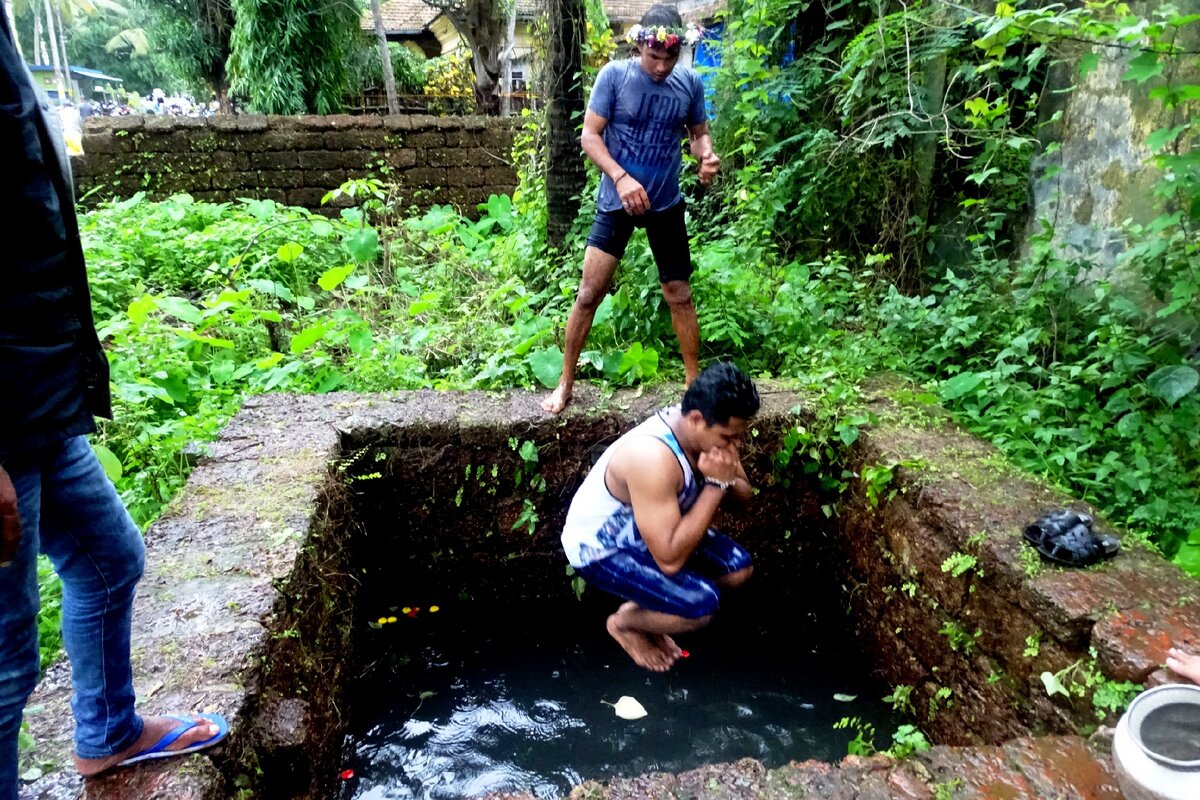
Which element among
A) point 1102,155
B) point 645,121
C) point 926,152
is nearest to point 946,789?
point 645,121

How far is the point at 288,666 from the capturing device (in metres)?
2.49

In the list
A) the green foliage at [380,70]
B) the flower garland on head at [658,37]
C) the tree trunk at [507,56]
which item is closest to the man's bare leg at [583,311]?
the flower garland on head at [658,37]

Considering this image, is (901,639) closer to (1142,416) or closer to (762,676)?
(762,676)

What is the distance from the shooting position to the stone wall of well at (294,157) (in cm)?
779

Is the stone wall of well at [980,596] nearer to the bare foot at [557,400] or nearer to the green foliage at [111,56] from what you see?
the bare foot at [557,400]

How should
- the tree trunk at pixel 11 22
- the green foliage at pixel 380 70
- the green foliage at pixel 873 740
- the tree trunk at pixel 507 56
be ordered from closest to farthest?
1. the tree trunk at pixel 11 22
2. the green foliage at pixel 873 740
3. the tree trunk at pixel 507 56
4. the green foliage at pixel 380 70

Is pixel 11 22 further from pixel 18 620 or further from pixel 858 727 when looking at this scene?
pixel 858 727

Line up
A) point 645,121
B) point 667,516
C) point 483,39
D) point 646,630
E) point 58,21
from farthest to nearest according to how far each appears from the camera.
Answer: point 58,21
point 483,39
point 645,121
point 646,630
point 667,516

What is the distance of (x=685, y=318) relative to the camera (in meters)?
3.80

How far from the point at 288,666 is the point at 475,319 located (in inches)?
120

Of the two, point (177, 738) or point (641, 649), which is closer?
point (177, 738)

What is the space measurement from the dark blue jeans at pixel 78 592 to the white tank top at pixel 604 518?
4.80ft

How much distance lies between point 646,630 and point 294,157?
288 inches

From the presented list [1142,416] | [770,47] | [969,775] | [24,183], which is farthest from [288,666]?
[770,47]
